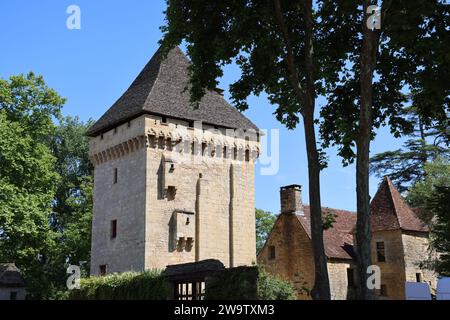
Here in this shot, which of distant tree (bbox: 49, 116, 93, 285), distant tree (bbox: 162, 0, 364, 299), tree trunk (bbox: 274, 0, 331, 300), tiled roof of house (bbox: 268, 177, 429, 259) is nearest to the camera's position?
tree trunk (bbox: 274, 0, 331, 300)

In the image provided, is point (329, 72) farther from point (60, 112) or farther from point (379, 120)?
point (60, 112)

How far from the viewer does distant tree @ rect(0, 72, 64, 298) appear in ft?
99.5

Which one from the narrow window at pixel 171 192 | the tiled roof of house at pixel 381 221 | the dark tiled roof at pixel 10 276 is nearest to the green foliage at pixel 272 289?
the narrow window at pixel 171 192

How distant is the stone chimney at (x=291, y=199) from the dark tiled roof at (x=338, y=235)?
0.50 meters

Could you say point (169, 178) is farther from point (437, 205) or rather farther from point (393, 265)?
point (437, 205)

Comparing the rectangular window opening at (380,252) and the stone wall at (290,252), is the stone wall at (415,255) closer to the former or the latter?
the rectangular window opening at (380,252)

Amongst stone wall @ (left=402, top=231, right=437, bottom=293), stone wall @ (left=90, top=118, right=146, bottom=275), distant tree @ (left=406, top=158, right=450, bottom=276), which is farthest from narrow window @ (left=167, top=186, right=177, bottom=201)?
stone wall @ (left=402, top=231, right=437, bottom=293)

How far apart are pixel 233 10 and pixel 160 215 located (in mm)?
15725

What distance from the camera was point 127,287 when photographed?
79.2ft

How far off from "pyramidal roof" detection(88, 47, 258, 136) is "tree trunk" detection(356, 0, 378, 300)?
17.2m

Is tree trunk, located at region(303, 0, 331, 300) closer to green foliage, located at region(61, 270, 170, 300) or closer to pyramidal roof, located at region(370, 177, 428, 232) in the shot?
green foliage, located at region(61, 270, 170, 300)

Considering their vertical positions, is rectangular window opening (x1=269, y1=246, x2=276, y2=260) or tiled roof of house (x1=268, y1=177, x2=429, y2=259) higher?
tiled roof of house (x1=268, y1=177, x2=429, y2=259)

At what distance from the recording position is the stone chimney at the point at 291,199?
33.1m
